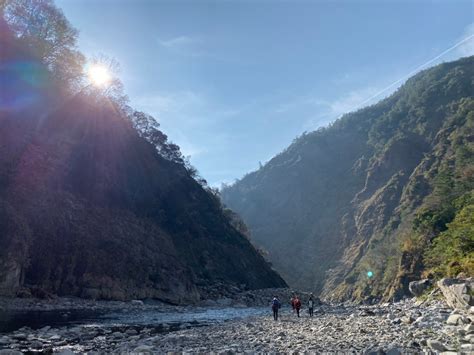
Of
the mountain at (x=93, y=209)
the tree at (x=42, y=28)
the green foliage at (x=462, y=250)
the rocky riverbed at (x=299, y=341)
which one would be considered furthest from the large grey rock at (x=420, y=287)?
the tree at (x=42, y=28)

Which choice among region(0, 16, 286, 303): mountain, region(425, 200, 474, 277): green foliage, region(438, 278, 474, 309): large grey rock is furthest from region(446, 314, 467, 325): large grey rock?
region(0, 16, 286, 303): mountain

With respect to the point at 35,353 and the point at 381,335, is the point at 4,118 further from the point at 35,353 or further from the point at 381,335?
the point at 381,335

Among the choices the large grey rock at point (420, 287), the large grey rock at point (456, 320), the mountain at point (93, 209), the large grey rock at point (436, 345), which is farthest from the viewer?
the mountain at point (93, 209)

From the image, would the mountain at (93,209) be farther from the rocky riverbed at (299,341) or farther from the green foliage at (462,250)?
the green foliage at (462,250)

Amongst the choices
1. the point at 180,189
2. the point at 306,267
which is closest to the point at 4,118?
the point at 180,189

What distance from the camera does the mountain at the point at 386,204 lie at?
200ft

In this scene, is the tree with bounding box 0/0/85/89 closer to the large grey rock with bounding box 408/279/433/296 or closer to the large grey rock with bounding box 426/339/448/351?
the large grey rock with bounding box 408/279/433/296

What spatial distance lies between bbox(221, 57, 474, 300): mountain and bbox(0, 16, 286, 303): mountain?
28.5m

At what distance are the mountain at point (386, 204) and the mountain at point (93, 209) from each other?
2849 cm

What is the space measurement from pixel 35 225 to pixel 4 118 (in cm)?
1502

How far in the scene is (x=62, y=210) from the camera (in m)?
40.9

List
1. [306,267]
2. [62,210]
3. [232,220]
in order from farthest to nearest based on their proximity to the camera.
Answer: [306,267] → [232,220] → [62,210]

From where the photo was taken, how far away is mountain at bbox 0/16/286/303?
119 ft

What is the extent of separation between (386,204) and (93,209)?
329ft
